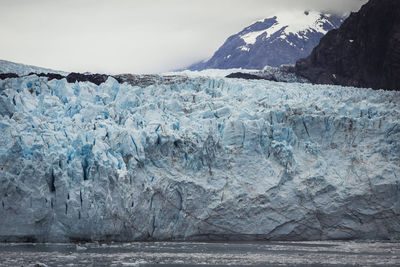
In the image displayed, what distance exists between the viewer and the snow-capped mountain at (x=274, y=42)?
57438 millimetres

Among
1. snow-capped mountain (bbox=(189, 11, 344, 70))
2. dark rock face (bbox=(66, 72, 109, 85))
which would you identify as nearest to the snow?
snow-capped mountain (bbox=(189, 11, 344, 70))

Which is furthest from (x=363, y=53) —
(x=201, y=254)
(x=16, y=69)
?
(x=201, y=254)

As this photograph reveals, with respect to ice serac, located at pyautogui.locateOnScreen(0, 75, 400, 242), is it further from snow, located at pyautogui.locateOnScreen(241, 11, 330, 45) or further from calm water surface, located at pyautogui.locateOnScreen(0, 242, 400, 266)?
snow, located at pyautogui.locateOnScreen(241, 11, 330, 45)

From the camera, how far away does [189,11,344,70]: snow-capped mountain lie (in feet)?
188

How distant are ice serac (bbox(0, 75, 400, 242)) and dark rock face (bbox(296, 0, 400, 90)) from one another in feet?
31.1

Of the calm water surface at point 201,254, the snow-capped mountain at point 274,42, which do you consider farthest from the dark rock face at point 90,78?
the snow-capped mountain at point 274,42

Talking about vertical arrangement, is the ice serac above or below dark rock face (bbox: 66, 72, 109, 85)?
below

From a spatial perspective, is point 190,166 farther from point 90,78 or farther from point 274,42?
point 274,42

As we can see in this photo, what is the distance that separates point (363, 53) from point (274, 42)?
2451 cm

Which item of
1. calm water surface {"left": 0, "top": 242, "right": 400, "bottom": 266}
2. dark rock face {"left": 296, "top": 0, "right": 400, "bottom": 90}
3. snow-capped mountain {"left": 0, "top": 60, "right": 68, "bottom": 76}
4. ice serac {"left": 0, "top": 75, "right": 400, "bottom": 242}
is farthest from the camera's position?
dark rock face {"left": 296, "top": 0, "right": 400, "bottom": 90}

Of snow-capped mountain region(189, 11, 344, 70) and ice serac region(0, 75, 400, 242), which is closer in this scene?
ice serac region(0, 75, 400, 242)

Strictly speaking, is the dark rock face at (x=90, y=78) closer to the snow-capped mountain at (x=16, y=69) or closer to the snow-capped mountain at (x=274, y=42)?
the snow-capped mountain at (x=16, y=69)

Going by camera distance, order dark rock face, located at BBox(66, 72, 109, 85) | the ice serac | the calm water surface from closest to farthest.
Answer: the calm water surface < the ice serac < dark rock face, located at BBox(66, 72, 109, 85)

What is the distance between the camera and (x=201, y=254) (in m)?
16.3
